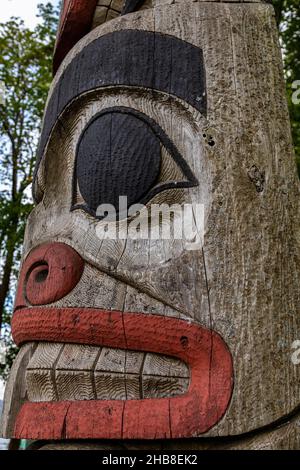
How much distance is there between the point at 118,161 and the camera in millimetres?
1955

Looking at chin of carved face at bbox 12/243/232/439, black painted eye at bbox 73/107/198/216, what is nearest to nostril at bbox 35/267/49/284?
chin of carved face at bbox 12/243/232/439

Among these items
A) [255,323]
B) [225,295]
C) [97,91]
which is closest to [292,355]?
[255,323]

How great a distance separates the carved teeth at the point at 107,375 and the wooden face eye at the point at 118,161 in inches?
20.7

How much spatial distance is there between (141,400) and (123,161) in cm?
82

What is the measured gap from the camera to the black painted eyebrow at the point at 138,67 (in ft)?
6.71

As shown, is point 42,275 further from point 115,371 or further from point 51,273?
point 115,371

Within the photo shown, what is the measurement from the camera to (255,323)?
1.66m

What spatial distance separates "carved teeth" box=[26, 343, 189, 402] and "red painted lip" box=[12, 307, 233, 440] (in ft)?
0.09

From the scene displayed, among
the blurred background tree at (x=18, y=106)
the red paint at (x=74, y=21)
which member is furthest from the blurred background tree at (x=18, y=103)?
the red paint at (x=74, y=21)

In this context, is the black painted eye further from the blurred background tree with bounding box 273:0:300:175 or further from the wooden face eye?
the blurred background tree with bounding box 273:0:300:175

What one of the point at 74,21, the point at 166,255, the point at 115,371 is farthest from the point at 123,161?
the point at 74,21

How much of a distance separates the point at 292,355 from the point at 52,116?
1.36m

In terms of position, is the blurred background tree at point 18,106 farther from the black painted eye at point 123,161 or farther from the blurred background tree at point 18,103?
the black painted eye at point 123,161

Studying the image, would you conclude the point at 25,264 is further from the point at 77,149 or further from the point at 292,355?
the point at 292,355
